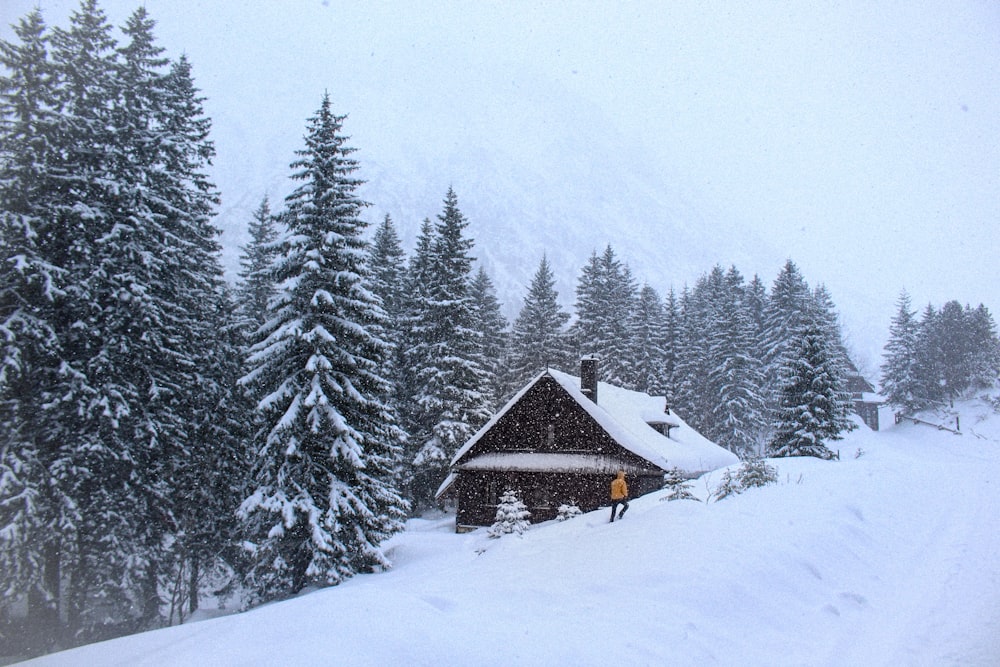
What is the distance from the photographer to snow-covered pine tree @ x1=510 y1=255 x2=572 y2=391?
154ft

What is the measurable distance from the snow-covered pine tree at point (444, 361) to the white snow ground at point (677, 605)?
16833mm

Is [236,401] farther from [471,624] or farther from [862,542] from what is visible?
[862,542]

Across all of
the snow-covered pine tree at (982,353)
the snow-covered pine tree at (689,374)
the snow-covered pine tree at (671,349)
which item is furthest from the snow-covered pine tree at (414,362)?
the snow-covered pine tree at (982,353)

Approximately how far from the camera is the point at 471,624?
6793 mm

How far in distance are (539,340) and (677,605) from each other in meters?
39.6

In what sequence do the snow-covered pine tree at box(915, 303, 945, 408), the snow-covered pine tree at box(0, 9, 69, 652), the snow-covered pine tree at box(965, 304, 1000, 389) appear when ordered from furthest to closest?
the snow-covered pine tree at box(965, 304, 1000, 389), the snow-covered pine tree at box(915, 303, 945, 408), the snow-covered pine tree at box(0, 9, 69, 652)

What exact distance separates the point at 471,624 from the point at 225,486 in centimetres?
1904

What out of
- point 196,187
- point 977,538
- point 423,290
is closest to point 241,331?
point 196,187

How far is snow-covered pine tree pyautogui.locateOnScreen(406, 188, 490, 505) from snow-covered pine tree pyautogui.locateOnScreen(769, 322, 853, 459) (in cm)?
1807

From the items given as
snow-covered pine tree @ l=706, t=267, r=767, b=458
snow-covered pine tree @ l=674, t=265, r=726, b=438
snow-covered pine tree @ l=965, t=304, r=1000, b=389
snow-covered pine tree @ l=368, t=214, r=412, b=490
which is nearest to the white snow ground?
snow-covered pine tree @ l=368, t=214, r=412, b=490

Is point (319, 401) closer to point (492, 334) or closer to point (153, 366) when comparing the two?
point (153, 366)

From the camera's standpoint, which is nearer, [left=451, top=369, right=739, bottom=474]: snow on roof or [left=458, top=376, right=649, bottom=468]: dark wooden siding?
[left=451, top=369, right=739, bottom=474]: snow on roof

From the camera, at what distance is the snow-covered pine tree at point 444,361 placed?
3164 cm

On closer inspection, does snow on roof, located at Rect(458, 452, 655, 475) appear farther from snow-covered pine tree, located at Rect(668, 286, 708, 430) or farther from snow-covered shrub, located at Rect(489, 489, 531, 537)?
snow-covered pine tree, located at Rect(668, 286, 708, 430)
